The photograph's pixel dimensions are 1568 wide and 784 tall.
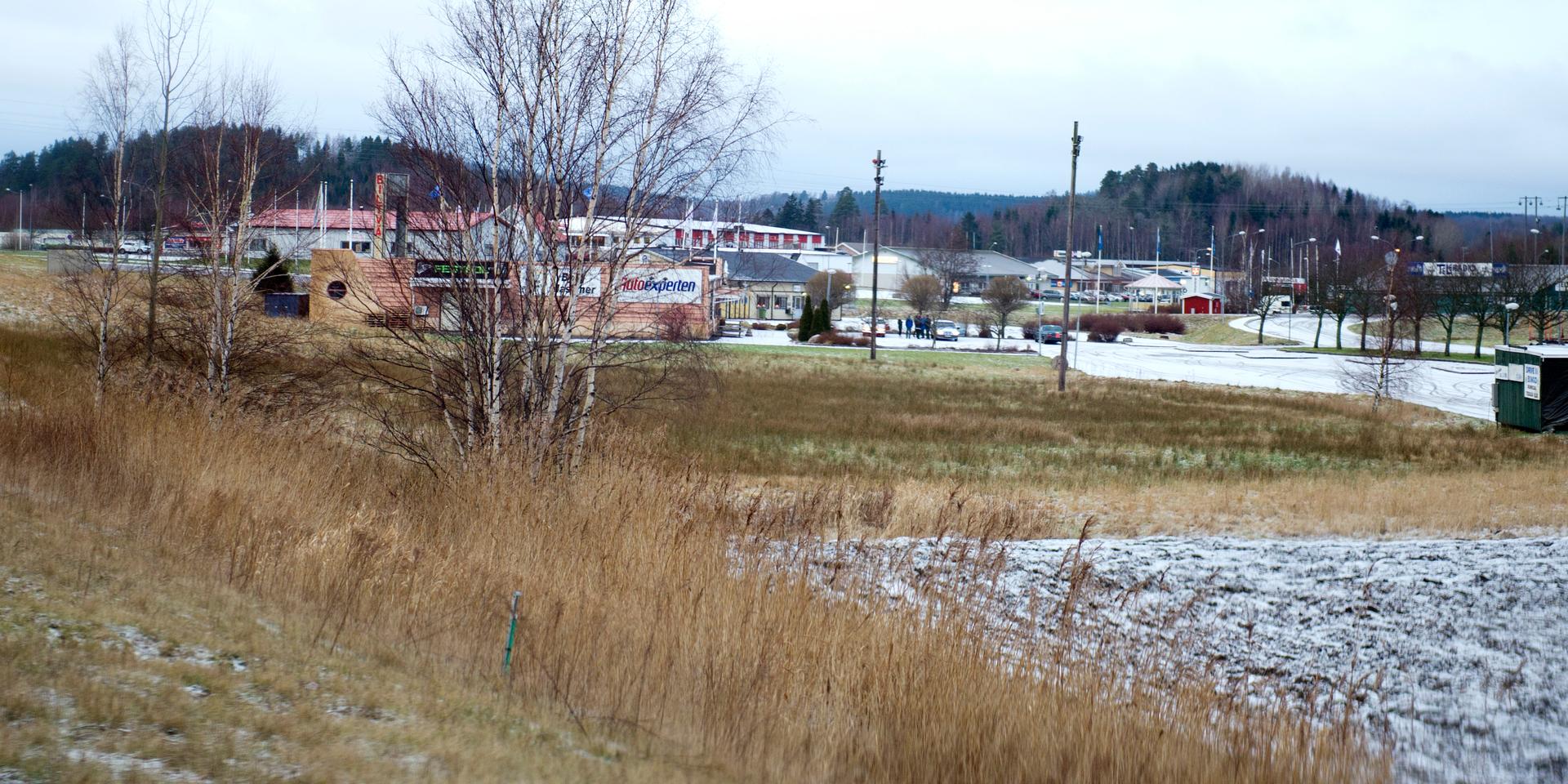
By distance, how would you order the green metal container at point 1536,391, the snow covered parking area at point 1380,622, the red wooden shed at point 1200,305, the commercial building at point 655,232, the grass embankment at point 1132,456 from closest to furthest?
the snow covered parking area at point 1380,622 → the commercial building at point 655,232 → the grass embankment at point 1132,456 → the green metal container at point 1536,391 → the red wooden shed at point 1200,305

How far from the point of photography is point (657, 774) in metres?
5.43

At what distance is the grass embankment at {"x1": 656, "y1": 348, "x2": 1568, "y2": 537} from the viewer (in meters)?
17.5

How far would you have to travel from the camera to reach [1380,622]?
36.4ft

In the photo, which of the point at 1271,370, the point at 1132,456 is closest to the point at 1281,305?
the point at 1271,370

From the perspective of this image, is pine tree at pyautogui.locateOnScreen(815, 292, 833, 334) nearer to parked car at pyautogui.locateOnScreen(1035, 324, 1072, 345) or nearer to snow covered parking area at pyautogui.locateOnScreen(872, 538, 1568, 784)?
parked car at pyautogui.locateOnScreen(1035, 324, 1072, 345)

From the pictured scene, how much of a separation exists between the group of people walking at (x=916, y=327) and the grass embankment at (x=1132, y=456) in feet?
141

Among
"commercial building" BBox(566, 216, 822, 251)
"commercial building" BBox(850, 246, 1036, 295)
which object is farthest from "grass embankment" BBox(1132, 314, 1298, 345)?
"commercial building" BBox(566, 216, 822, 251)

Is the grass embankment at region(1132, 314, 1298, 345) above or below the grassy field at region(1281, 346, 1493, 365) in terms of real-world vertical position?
above

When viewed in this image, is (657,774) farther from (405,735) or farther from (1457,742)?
(1457,742)

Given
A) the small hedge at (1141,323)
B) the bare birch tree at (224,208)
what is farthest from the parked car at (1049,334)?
the bare birch tree at (224,208)

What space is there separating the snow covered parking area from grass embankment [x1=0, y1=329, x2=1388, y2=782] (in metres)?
0.94

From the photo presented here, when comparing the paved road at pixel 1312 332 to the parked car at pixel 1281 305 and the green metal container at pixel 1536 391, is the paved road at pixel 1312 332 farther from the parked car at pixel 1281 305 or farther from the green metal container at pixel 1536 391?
the green metal container at pixel 1536 391

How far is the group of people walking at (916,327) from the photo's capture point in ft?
286

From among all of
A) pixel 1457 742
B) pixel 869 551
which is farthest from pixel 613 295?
pixel 1457 742
